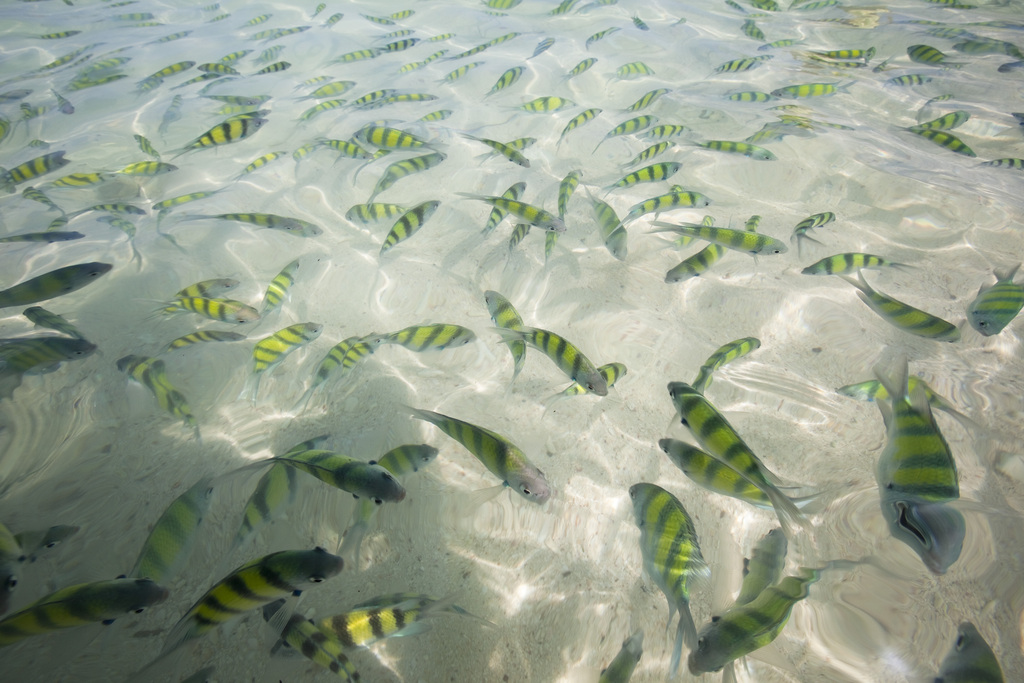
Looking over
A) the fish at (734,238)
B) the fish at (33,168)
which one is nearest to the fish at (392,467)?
the fish at (734,238)

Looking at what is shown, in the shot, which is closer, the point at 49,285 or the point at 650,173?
the point at 49,285

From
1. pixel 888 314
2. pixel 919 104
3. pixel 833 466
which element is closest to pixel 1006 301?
pixel 888 314

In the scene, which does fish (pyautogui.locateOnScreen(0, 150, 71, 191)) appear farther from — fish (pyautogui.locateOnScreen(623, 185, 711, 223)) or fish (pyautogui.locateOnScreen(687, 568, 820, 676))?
fish (pyautogui.locateOnScreen(687, 568, 820, 676))

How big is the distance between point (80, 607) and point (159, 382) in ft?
5.45

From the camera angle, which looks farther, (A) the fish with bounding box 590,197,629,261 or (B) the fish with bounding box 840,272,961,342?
(A) the fish with bounding box 590,197,629,261

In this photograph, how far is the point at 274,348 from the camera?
3.00 metres

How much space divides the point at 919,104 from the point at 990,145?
1104 mm

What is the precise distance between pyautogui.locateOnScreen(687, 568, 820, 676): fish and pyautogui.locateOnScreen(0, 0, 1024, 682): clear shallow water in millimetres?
422

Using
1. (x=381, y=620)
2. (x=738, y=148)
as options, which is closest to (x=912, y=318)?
(x=738, y=148)

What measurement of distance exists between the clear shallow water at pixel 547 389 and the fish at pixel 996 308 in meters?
0.51

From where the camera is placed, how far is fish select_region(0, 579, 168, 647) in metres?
1.60

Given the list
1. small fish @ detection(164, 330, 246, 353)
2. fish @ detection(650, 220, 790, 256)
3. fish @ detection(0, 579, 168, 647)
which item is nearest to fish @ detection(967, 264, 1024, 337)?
fish @ detection(650, 220, 790, 256)

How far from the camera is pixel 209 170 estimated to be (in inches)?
229

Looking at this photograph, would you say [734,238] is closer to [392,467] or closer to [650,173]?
[650,173]
